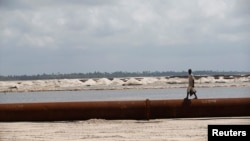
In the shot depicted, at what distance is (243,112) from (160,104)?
2639mm

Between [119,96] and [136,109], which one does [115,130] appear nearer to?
[136,109]

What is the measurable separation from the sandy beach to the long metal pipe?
21 centimetres

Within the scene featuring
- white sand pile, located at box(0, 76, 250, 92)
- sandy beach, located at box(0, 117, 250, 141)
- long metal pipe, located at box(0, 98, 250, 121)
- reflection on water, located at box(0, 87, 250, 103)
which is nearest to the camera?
sandy beach, located at box(0, 117, 250, 141)

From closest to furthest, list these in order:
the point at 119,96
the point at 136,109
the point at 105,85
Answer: the point at 136,109
the point at 119,96
the point at 105,85

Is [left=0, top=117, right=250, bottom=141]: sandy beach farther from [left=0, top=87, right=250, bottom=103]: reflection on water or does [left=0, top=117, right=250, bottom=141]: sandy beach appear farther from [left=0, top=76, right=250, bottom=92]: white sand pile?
[left=0, top=76, right=250, bottom=92]: white sand pile

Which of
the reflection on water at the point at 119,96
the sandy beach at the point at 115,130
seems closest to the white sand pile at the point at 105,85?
the reflection on water at the point at 119,96

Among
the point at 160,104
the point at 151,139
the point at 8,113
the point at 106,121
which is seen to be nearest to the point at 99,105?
the point at 106,121

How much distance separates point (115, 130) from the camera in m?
11.2

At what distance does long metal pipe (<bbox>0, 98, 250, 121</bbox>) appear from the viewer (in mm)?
13055

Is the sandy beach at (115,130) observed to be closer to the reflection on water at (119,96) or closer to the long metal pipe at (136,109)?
the long metal pipe at (136,109)

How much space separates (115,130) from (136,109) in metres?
2.02

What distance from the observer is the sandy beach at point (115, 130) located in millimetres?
9984

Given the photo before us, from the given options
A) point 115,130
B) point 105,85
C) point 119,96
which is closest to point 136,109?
point 115,130

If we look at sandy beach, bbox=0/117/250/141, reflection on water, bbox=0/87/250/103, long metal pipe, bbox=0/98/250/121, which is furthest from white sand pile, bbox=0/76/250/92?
sandy beach, bbox=0/117/250/141
